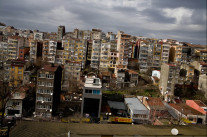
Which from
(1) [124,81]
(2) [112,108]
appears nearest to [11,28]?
(1) [124,81]

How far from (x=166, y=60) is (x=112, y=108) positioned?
60.5ft

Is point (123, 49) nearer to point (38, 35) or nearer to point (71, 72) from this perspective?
point (71, 72)

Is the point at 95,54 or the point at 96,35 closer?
the point at 95,54

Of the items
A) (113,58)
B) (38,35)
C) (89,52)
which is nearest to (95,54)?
(113,58)

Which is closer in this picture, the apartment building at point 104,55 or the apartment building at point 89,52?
the apartment building at point 104,55

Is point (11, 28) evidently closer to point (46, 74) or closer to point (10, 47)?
point (10, 47)

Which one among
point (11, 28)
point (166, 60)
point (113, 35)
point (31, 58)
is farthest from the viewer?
point (11, 28)

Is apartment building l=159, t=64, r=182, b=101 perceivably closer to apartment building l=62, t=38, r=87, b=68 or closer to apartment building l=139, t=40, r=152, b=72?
apartment building l=139, t=40, r=152, b=72

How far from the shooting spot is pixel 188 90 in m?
22.5

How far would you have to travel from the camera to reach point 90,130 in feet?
15.9

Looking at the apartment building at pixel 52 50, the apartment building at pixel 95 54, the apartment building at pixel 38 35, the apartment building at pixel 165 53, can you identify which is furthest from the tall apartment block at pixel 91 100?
the apartment building at pixel 38 35

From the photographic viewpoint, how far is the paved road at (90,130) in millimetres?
4676

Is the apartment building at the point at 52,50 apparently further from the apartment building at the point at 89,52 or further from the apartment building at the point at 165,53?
the apartment building at the point at 165,53

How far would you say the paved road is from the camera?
15.3ft
